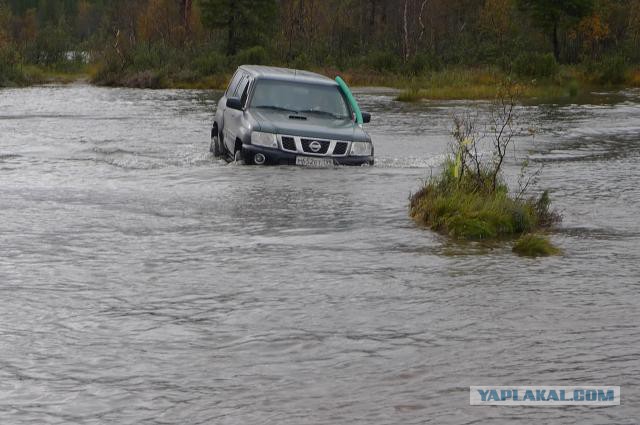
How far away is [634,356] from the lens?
687 centimetres

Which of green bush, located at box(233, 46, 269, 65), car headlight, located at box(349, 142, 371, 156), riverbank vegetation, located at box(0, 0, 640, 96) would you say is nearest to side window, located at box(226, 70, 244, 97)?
car headlight, located at box(349, 142, 371, 156)

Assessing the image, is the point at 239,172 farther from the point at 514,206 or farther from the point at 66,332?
the point at 66,332

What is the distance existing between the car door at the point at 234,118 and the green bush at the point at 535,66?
32041mm

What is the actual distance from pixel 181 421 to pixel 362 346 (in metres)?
1.76

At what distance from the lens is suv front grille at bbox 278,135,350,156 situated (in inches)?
622

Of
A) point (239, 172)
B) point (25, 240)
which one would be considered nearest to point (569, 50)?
point (239, 172)

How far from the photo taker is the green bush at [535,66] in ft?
157

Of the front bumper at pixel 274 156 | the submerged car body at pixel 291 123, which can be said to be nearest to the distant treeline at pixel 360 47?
the submerged car body at pixel 291 123

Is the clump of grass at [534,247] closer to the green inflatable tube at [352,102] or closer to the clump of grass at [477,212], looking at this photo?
the clump of grass at [477,212]

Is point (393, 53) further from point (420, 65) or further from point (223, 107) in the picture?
point (223, 107)

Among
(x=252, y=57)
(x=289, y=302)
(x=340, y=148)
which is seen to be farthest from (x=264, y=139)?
(x=252, y=57)

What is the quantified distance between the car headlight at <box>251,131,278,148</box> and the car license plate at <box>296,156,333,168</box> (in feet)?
1.30

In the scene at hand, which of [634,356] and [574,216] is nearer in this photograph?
[634,356]

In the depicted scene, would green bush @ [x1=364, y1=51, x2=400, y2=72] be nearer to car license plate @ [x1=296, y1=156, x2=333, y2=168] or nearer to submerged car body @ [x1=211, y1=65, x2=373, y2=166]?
submerged car body @ [x1=211, y1=65, x2=373, y2=166]
